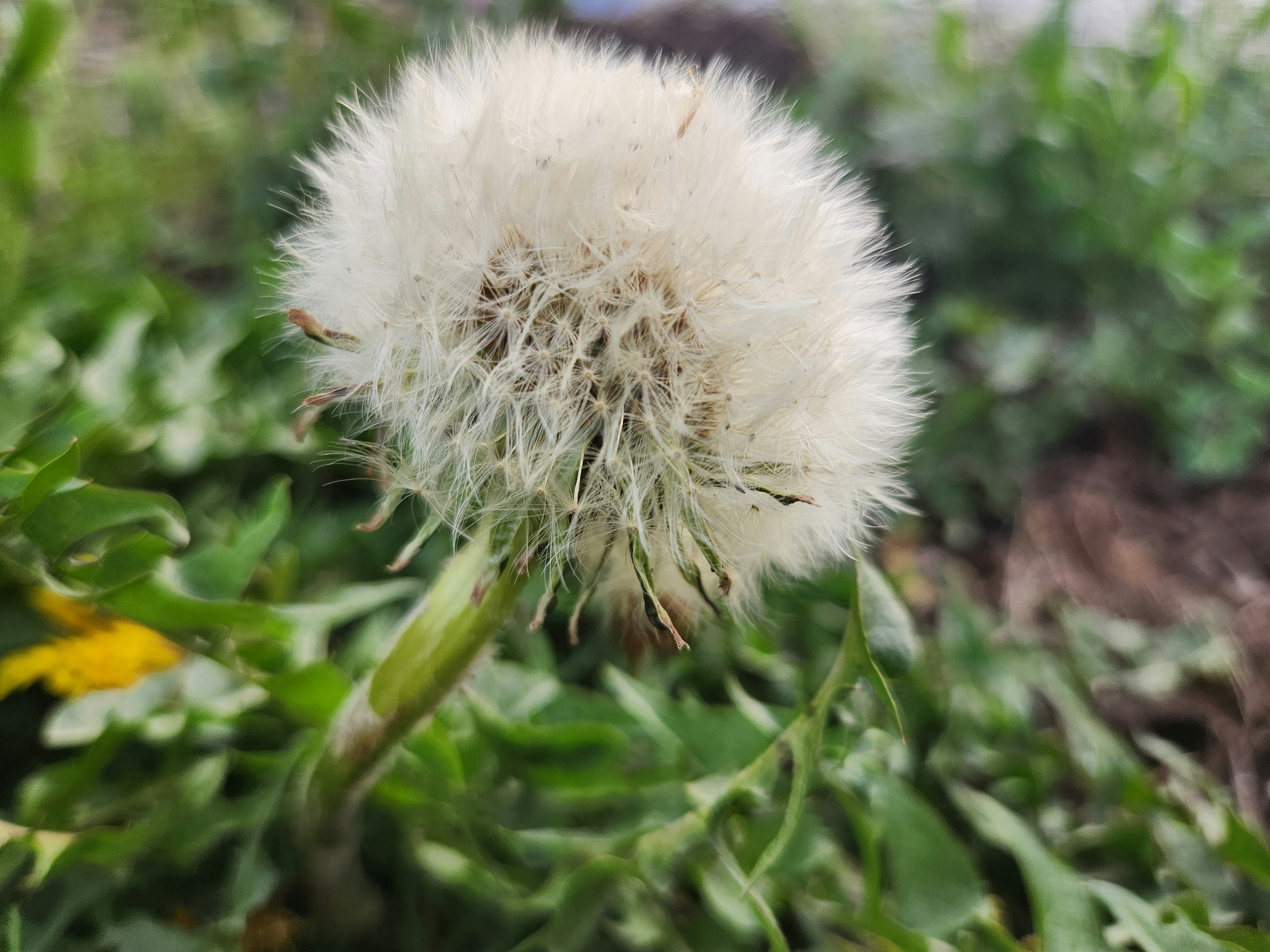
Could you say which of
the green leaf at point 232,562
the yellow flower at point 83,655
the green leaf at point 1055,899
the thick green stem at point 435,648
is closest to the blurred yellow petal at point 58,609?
the yellow flower at point 83,655

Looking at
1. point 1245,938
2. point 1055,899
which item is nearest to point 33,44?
point 1055,899

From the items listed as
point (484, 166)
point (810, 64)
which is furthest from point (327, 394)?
point (810, 64)

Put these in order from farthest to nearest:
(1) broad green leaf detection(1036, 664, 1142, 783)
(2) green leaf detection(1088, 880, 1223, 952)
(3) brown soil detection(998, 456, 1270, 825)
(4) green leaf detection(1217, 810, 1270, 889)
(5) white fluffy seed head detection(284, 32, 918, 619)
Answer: (3) brown soil detection(998, 456, 1270, 825) → (1) broad green leaf detection(1036, 664, 1142, 783) → (4) green leaf detection(1217, 810, 1270, 889) → (2) green leaf detection(1088, 880, 1223, 952) → (5) white fluffy seed head detection(284, 32, 918, 619)

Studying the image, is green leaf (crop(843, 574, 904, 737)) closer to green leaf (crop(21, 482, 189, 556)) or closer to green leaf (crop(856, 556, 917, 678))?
green leaf (crop(856, 556, 917, 678))

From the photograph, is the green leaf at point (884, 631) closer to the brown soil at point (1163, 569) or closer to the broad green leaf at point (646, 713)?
the broad green leaf at point (646, 713)

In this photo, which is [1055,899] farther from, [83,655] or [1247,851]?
[83,655]

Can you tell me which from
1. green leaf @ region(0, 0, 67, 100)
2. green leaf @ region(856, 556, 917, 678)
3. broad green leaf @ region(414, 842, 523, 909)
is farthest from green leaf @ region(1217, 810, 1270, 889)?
green leaf @ region(0, 0, 67, 100)
